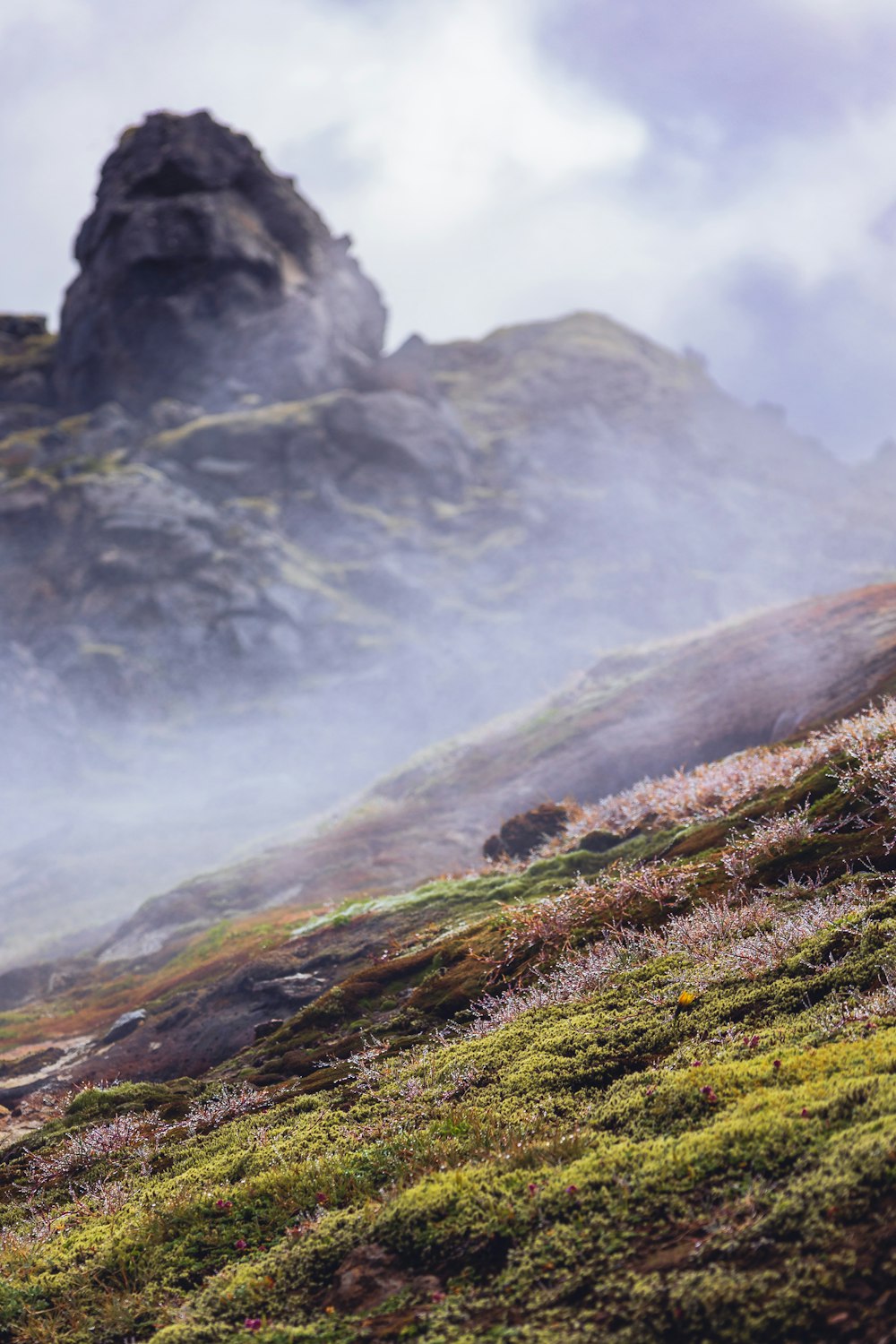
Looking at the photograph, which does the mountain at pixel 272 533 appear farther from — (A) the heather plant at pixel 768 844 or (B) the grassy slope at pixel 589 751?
(A) the heather plant at pixel 768 844

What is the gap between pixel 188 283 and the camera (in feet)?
321

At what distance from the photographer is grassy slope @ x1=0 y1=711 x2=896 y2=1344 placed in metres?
4.16

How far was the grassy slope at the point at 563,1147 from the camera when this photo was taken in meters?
4.16

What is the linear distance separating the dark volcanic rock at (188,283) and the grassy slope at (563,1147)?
102 meters

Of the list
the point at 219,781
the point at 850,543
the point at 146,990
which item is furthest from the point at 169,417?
the point at 850,543

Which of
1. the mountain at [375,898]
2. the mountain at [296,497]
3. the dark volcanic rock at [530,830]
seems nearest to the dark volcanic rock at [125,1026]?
the mountain at [375,898]

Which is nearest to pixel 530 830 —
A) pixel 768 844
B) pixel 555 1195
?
pixel 768 844

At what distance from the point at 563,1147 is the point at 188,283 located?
109m

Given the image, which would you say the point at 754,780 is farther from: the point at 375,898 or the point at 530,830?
the point at 375,898

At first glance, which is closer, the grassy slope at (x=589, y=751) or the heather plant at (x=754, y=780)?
the heather plant at (x=754, y=780)

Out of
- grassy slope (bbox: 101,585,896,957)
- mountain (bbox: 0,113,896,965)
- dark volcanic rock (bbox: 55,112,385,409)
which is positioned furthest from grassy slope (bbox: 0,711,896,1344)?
dark volcanic rock (bbox: 55,112,385,409)

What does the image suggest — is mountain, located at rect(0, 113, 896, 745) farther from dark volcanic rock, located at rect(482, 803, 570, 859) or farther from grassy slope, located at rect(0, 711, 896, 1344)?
grassy slope, located at rect(0, 711, 896, 1344)

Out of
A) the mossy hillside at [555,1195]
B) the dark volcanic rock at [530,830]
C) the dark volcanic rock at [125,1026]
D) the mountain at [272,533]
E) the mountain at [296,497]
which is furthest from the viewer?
the mountain at [296,497]

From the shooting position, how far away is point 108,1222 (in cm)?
693
